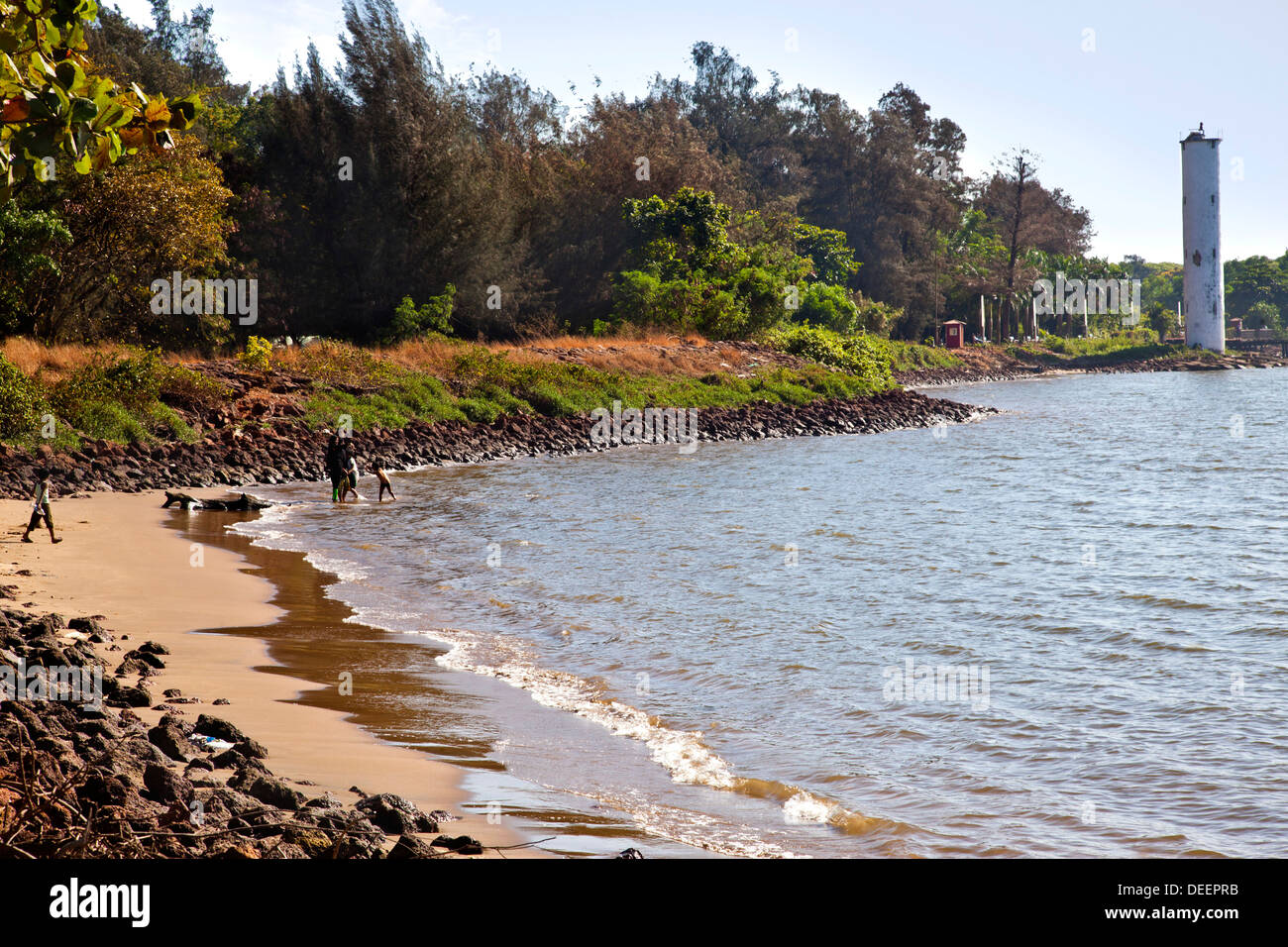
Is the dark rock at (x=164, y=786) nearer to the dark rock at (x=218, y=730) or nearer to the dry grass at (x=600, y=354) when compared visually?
the dark rock at (x=218, y=730)

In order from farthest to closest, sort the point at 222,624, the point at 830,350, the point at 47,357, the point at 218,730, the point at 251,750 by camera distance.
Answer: the point at 830,350, the point at 47,357, the point at 222,624, the point at 218,730, the point at 251,750

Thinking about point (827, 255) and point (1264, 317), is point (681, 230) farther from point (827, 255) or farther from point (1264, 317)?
point (1264, 317)

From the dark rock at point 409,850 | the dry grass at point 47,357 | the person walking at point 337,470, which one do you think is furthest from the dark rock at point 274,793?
the dry grass at point 47,357

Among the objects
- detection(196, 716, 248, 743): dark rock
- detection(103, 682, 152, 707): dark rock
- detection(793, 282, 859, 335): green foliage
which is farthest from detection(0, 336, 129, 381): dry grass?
detection(793, 282, 859, 335): green foliage

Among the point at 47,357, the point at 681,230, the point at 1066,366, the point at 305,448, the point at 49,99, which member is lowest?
the point at 305,448

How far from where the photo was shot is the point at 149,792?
217 inches

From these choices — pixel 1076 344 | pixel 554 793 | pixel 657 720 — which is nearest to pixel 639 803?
pixel 554 793

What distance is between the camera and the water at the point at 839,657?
700 centimetres

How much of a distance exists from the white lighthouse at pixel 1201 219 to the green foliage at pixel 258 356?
265ft

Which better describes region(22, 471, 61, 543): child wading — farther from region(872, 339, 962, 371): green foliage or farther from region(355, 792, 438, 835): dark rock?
region(872, 339, 962, 371): green foliage

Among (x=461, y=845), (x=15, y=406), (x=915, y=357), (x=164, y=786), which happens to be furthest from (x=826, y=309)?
(x=164, y=786)

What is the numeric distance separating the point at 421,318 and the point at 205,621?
30719 mm

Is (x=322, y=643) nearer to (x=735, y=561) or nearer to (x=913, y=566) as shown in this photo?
(x=735, y=561)

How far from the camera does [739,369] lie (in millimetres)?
49812
